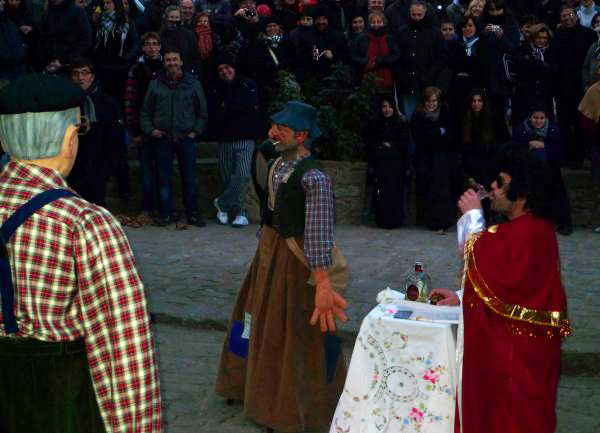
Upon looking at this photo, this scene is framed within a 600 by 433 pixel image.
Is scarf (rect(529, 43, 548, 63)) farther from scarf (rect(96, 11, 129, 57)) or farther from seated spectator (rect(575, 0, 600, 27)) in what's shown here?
scarf (rect(96, 11, 129, 57))

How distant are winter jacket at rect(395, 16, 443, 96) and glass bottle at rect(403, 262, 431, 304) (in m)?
6.50

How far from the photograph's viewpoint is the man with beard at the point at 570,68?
1209 cm

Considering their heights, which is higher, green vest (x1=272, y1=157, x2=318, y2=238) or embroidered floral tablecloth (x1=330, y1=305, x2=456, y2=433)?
green vest (x1=272, y1=157, x2=318, y2=238)

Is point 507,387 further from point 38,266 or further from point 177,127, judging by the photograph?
point 177,127

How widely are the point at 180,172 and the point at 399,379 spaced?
744 cm

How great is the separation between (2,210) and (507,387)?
95.2 inches

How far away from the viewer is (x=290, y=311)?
18.7ft

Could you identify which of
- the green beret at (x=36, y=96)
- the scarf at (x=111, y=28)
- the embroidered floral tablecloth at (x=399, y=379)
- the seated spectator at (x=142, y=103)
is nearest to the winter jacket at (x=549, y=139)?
the seated spectator at (x=142, y=103)

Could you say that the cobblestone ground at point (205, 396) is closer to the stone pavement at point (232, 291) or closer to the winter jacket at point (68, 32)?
the stone pavement at point (232, 291)

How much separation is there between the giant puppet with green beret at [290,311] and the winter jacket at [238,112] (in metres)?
6.19

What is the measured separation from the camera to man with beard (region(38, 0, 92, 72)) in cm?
1233

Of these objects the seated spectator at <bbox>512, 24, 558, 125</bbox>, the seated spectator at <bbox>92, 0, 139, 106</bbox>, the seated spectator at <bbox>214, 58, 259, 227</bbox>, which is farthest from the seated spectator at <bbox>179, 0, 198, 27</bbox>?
the seated spectator at <bbox>512, 24, 558, 125</bbox>

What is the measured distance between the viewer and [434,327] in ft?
16.3

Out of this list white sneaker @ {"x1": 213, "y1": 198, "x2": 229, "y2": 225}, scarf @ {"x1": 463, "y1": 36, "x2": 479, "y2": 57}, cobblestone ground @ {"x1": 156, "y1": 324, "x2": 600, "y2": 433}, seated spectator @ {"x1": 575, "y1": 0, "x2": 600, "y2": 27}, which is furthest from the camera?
seated spectator @ {"x1": 575, "y1": 0, "x2": 600, "y2": 27}
